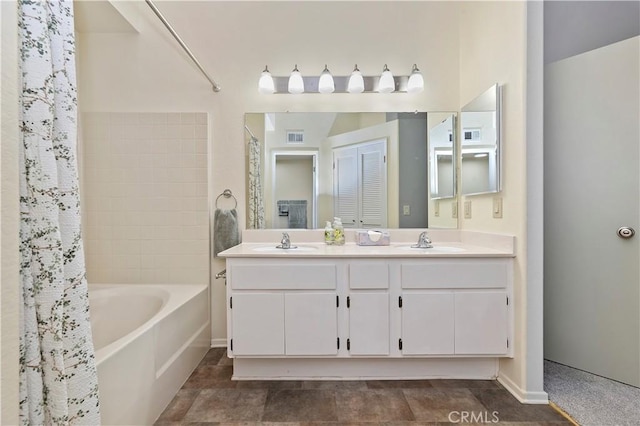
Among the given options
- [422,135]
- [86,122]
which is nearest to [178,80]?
[86,122]

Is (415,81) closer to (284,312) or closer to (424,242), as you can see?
(424,242)

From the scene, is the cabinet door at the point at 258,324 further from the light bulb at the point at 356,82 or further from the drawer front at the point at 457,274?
the light bulb at the point at 356,82

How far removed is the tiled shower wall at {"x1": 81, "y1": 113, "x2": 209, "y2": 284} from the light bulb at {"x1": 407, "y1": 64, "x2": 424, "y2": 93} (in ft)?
5.18

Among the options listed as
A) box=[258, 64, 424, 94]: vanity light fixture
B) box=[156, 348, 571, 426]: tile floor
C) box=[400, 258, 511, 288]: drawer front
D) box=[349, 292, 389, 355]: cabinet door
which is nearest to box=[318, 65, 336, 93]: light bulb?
box=[258, 64, 424, 94]: vanity light fixture

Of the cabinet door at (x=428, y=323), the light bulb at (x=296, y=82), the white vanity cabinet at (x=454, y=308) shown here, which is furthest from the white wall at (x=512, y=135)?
the light bulb at (x=296, y=82)

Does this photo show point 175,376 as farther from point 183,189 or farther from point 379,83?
point 379,83

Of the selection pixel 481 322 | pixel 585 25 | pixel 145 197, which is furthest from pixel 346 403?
pixel 585 25

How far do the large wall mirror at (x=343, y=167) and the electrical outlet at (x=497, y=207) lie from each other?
456 mm

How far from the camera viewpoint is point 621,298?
5.62 feet

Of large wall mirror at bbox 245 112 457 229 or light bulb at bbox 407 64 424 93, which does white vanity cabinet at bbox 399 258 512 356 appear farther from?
light bulb at bbox 407 64 424 93

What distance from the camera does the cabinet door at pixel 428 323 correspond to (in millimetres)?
1711

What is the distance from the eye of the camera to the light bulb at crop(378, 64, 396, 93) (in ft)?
7.21

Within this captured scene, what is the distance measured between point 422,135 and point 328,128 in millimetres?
730

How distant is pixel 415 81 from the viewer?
2225 mm
